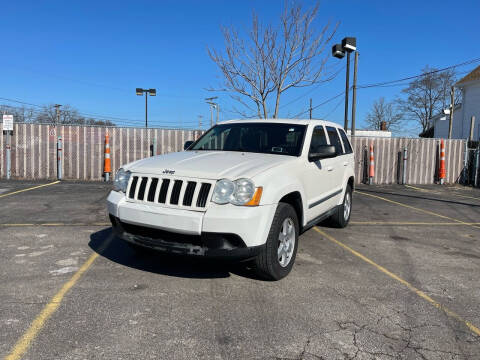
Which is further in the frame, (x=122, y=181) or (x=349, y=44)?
(x=349, y=44)

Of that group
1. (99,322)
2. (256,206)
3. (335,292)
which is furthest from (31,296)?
(335,292)

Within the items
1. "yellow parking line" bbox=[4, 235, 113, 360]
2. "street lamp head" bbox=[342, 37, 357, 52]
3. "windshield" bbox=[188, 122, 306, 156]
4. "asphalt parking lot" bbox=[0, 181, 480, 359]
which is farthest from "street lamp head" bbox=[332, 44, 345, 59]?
"yellow parking line" bbox=[4, 235, 113, 360]

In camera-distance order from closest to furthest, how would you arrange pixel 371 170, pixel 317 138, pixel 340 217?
pixel 317 138, pixel 340 217, pixel 371 170

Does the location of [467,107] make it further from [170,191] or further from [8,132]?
[170,191]

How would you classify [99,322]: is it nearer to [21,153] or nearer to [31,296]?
[31,296]

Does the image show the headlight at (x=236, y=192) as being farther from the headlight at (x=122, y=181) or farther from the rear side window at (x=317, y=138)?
the rear side window at (x=317, y=138)

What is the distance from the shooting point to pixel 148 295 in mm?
3461

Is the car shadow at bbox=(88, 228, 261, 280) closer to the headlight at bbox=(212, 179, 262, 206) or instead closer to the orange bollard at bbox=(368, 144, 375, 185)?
the headlight at bbox=(212, 179, 262, 206)

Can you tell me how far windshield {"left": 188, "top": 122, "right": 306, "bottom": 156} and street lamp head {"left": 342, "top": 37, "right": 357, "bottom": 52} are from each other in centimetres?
918

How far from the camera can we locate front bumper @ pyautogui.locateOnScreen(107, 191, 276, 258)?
3.29 m

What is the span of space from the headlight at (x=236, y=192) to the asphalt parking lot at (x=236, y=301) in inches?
29.4

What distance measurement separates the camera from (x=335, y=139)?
611 centimetres

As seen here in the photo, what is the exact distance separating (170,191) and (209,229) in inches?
22.4

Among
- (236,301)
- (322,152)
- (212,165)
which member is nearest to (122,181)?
(212,165)
